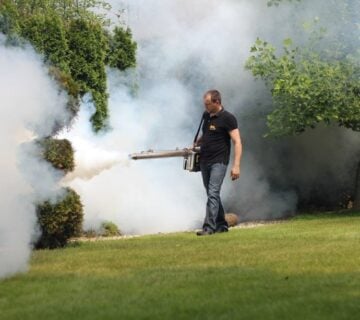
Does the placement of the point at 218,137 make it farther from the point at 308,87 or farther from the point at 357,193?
the point at 357,193

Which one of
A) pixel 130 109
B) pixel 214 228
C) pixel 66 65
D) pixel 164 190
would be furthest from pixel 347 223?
pixel 66 65

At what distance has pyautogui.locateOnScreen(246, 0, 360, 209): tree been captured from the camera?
14.1m

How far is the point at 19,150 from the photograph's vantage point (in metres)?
7.68

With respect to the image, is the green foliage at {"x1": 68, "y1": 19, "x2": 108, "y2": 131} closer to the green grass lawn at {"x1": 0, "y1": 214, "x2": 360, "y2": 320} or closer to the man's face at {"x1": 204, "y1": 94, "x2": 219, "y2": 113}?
the man's face at {"x1": 204, "y1": 94, "x2": 219, "y2": 113}

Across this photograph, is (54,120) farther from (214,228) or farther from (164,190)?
(164,190)

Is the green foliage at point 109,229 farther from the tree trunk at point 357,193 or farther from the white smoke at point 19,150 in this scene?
the tree trunk at point 357,193

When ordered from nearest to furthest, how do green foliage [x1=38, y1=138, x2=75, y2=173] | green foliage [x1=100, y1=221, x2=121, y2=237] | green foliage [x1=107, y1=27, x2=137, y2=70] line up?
green foliage [x1=38, y1=138, x2=75, y2=173] → green foliage [x1=100, y1=221, x2=121, y2=237] → green foliage [x1=107, y1=27, x2=137, y2=70]

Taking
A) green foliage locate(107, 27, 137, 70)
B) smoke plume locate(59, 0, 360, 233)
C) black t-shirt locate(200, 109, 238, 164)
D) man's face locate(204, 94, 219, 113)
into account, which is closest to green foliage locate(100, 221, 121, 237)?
smoke plume locate(59, 0, 360, 233)

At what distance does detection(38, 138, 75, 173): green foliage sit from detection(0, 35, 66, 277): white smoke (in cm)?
71

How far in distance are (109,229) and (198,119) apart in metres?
4.10

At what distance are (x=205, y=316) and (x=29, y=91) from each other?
365 cm

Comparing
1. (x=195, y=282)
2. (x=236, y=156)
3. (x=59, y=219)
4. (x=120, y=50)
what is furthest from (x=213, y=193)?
(x=120, y=50)

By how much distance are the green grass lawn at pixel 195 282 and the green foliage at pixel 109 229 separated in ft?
12.7

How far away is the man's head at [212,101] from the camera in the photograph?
10.5m
